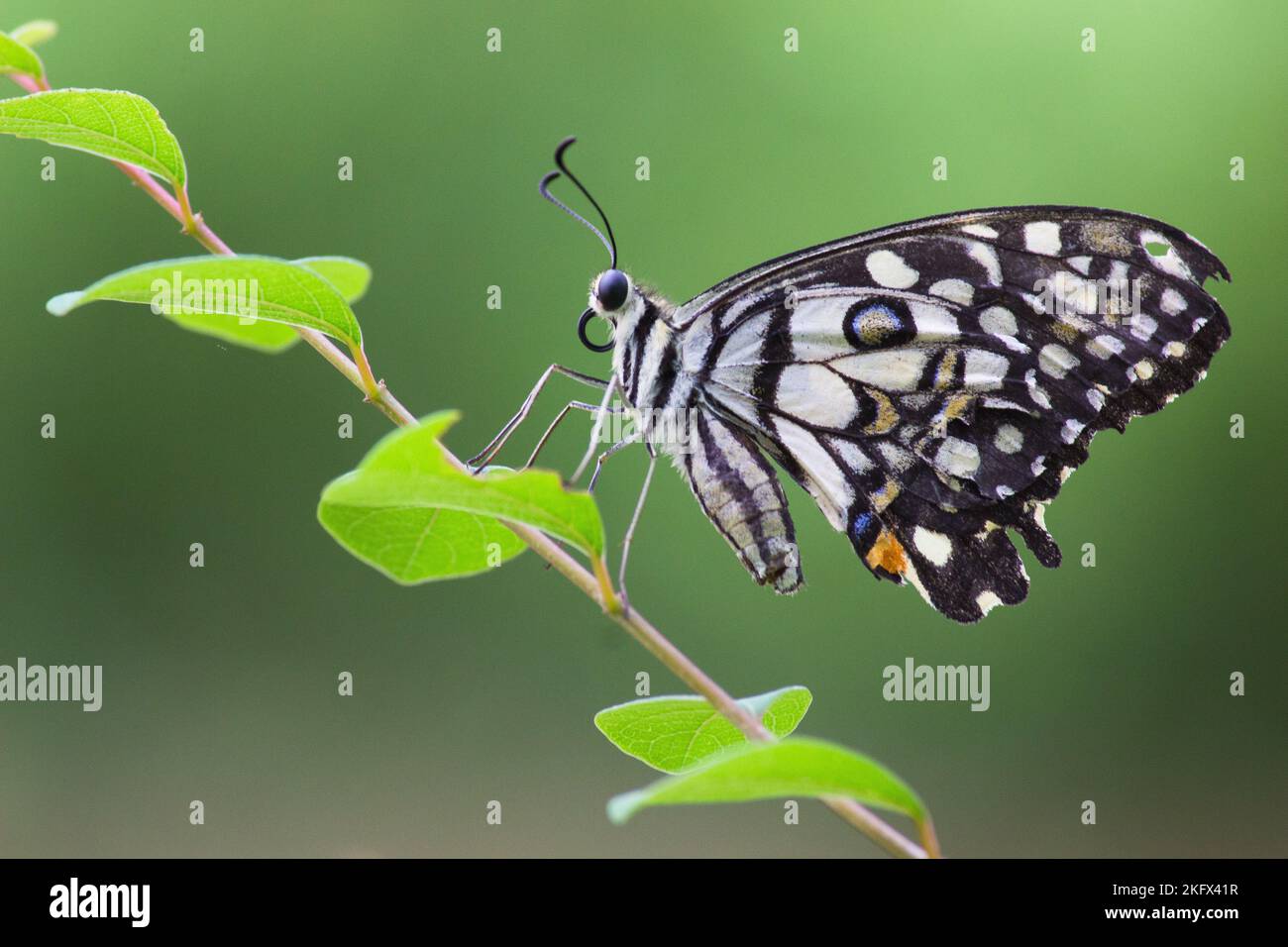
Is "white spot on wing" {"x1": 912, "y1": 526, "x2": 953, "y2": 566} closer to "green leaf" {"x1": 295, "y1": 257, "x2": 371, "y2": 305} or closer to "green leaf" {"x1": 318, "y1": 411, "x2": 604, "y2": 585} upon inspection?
"green leaf" {"x1": 318, "y1": 411, "x2": 604, "y2": 585}

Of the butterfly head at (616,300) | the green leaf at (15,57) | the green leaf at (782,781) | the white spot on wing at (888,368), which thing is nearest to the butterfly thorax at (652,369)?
the butterfly head at (616,300)

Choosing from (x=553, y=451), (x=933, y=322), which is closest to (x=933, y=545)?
(x=933, y=322)

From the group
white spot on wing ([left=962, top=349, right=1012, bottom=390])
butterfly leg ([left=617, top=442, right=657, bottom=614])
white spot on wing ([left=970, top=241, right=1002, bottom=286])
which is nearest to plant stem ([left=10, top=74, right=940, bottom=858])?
butterfly leg ([left=617, top=442, right=657, bottom=614])

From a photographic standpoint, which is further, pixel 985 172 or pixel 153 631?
pixel 153 631

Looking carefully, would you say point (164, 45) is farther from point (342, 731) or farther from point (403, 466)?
point (403, 466)

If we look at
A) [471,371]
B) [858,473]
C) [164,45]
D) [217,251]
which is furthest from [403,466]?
[164,45]

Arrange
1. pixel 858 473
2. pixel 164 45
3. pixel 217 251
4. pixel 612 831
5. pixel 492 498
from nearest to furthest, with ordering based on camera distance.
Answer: pixel 492 498, pixel 217 251, pixel 858 473, pixel 164 45, pixel 612 831
